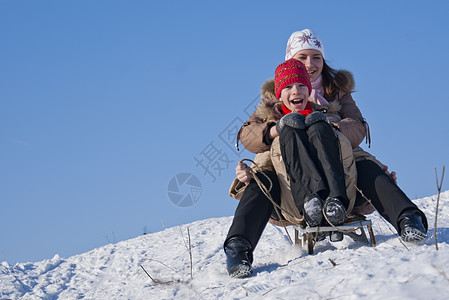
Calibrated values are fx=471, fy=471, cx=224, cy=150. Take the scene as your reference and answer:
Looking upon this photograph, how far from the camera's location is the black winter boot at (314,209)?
2738 millimetres

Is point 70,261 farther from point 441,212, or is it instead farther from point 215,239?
point 441,212

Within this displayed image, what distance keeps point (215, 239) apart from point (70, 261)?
61.7 inches

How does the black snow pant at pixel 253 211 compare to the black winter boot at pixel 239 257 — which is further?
the black snow pant at pixel 253 211

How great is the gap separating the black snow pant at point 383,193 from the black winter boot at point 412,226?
0.03 m

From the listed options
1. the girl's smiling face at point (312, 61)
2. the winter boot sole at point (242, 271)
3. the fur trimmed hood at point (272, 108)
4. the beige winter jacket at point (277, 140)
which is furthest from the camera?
the girl's smiling face at point (312, 61)

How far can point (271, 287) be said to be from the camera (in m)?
2.09

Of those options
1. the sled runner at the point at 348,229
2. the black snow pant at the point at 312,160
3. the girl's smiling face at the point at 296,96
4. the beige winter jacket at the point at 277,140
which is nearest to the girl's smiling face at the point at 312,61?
the beige winter jacket at the point at 277,140

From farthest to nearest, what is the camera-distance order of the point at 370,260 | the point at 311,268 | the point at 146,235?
the point at 146,235 < the point at 311,268 < the point at 370,260

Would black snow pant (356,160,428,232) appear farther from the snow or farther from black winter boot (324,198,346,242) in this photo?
black winter boot (324,198,346,242)

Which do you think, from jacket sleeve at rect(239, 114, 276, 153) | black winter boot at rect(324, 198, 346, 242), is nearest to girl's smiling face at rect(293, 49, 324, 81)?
jacket sleeve at rect(239, 114, 276, 153)

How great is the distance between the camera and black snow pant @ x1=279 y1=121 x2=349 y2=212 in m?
2.78

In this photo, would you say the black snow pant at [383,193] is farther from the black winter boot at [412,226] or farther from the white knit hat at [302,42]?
the white knit hat at [302,42]

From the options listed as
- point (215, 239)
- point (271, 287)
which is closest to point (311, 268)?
point (271, 287)

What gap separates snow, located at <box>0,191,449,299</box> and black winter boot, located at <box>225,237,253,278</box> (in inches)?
2.5
